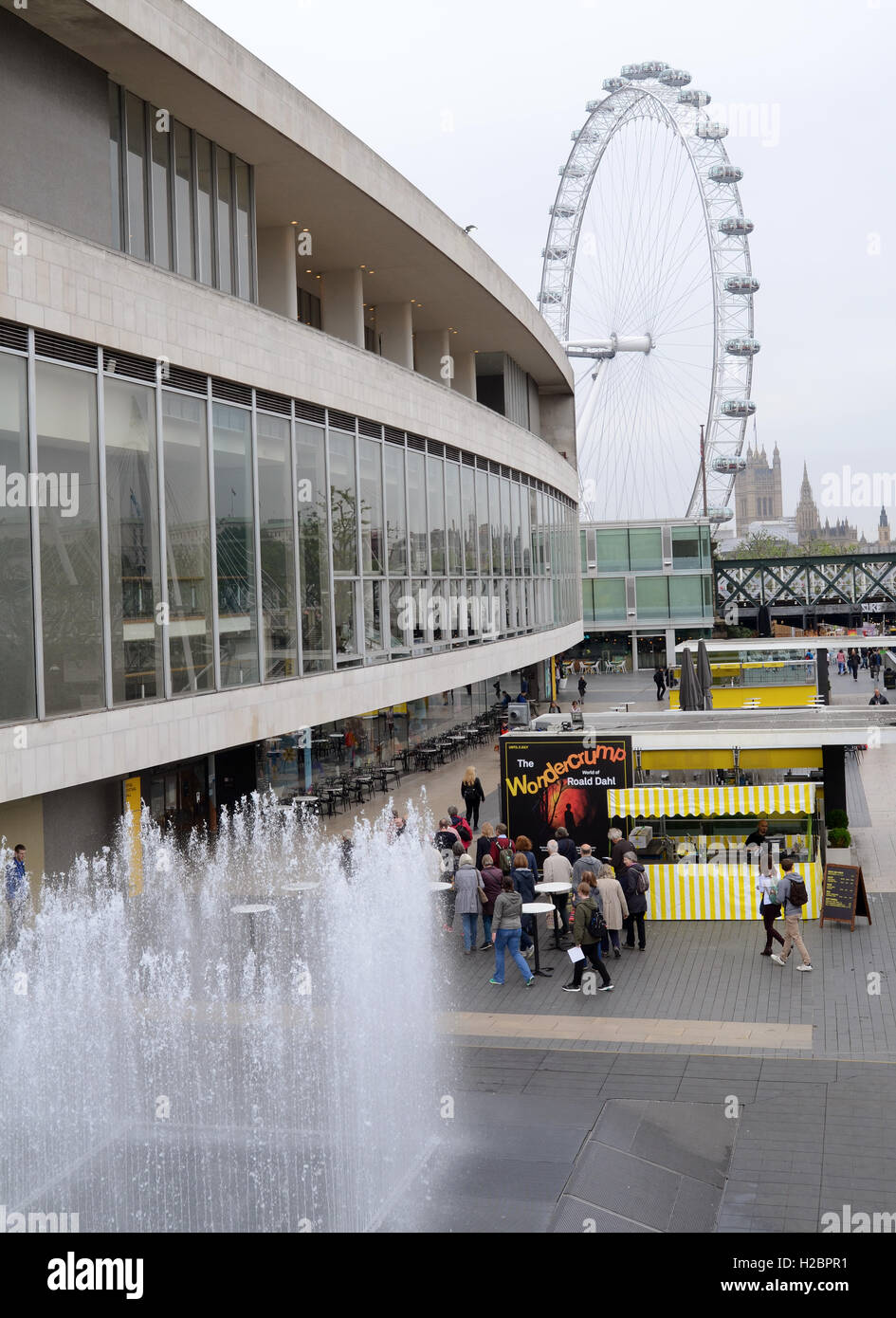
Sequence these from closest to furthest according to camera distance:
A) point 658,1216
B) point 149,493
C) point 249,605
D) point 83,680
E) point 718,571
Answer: point 658,1216
point 83,680
point 149,493
point 249,605
point 718,571

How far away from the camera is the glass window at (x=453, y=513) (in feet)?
113

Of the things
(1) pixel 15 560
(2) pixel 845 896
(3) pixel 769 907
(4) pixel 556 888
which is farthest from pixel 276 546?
(2) pixel 845 896

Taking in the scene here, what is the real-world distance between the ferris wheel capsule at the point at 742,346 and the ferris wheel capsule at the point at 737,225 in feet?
20.4

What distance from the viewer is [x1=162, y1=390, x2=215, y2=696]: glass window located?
1980 cm

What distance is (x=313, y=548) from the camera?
81.8 ft

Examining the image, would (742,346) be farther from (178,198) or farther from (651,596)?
(178,198)

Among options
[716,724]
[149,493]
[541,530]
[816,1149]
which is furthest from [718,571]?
[816,1149]

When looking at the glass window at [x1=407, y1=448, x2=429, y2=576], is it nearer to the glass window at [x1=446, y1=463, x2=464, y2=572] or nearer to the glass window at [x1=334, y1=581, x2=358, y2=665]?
the glass window at [x1=446, y1=463, x2=464, y2=572]

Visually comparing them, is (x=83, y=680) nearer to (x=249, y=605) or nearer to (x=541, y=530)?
(x=249, y=605)

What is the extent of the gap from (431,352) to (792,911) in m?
27.3

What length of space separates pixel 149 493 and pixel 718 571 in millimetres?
84944

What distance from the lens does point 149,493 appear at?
19219 mm

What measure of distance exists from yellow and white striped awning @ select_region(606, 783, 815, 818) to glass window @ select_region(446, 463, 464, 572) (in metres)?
15.4

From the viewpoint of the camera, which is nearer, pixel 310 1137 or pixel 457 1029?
pixel 310 1137
